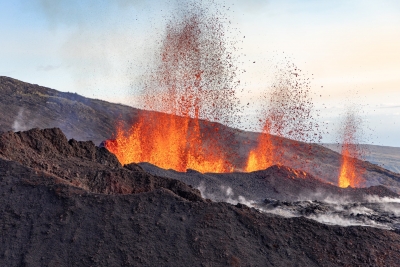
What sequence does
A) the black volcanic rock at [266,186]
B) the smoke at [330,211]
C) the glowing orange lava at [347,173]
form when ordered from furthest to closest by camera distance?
1. the glowing orange lava at [347,173]
2. the black volcanic rock at [266,186]
3. the smoke at [330,211]

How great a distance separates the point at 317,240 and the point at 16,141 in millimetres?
10730

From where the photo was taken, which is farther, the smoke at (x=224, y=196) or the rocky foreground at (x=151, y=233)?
the smoke at (x=224, y=196)

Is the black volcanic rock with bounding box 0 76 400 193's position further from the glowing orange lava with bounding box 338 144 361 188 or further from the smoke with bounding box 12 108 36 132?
the glowing orange lava with bounding box 338 144 361 188

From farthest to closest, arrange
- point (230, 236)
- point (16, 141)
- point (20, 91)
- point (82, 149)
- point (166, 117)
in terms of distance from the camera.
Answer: point (20, 91) < point (166, 117) < point (82, 149) < point (16, 141) < point (230, 236)

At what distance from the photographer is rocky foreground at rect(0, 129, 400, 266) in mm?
12258

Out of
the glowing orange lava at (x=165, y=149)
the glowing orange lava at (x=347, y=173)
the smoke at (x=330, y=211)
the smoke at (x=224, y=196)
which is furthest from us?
the glowing orange lava at (x=347, y=173)

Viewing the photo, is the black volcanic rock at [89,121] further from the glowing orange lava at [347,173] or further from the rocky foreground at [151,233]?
the rocky foreground at [151,233]

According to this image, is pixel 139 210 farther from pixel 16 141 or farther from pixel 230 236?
pixel 16 141

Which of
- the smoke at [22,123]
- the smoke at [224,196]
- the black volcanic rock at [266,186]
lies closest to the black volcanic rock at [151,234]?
the smoke at [224,196]

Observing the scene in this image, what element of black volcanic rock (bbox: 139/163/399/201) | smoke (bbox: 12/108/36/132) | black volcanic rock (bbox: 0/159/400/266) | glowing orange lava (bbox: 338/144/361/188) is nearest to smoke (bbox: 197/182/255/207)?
black volcanic rock (bbox: 139/163/399/201)

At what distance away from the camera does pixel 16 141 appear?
1792 centimetres

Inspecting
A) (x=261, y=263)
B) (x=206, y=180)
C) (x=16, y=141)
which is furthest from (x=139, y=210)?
(x=206, y=180)

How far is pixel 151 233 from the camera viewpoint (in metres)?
12.8

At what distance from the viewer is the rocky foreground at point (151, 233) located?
40.2ft
